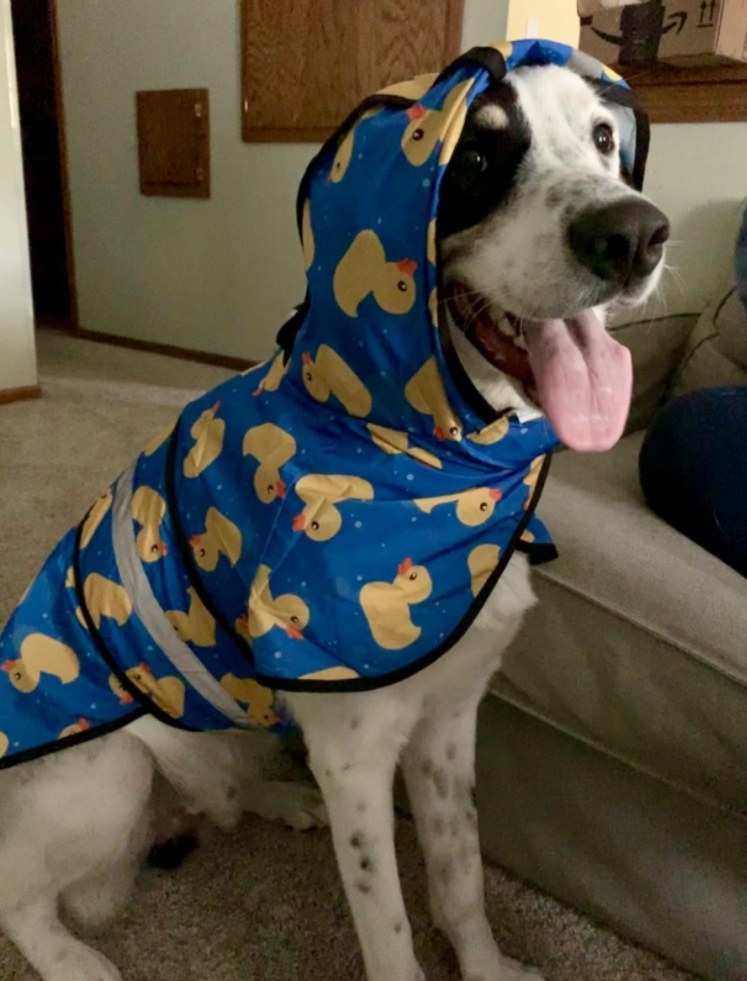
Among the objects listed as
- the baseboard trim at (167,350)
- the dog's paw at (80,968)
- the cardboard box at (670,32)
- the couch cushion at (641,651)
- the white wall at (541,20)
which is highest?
the white wall at (541,20)

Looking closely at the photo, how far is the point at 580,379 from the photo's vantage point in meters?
0.87

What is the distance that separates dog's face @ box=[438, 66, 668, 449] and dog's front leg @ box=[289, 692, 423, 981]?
0.37 m

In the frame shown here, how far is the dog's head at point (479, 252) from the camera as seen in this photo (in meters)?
0.80

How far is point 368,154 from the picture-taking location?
2.75 ft

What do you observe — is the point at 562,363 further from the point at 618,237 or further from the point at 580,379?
the point at 618,237

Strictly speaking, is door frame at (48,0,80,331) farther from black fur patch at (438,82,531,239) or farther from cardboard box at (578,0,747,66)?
black fur patch at (438,82,531,239)

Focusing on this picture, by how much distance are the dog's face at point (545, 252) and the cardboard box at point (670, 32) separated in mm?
1323

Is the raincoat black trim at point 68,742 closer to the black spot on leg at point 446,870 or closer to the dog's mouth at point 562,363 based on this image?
the black spot on leg at point 446,870

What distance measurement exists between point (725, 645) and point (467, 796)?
42 cm

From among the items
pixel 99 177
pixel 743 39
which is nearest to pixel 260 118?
pixel 99 177

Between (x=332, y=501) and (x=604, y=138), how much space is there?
0.50 m

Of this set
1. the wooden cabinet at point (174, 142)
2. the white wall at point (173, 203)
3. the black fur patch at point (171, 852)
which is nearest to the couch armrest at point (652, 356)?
the black fur patch at point (171, 852)

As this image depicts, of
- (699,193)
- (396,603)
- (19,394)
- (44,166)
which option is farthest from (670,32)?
(44,166)

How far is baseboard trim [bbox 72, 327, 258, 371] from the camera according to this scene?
4.32 m
